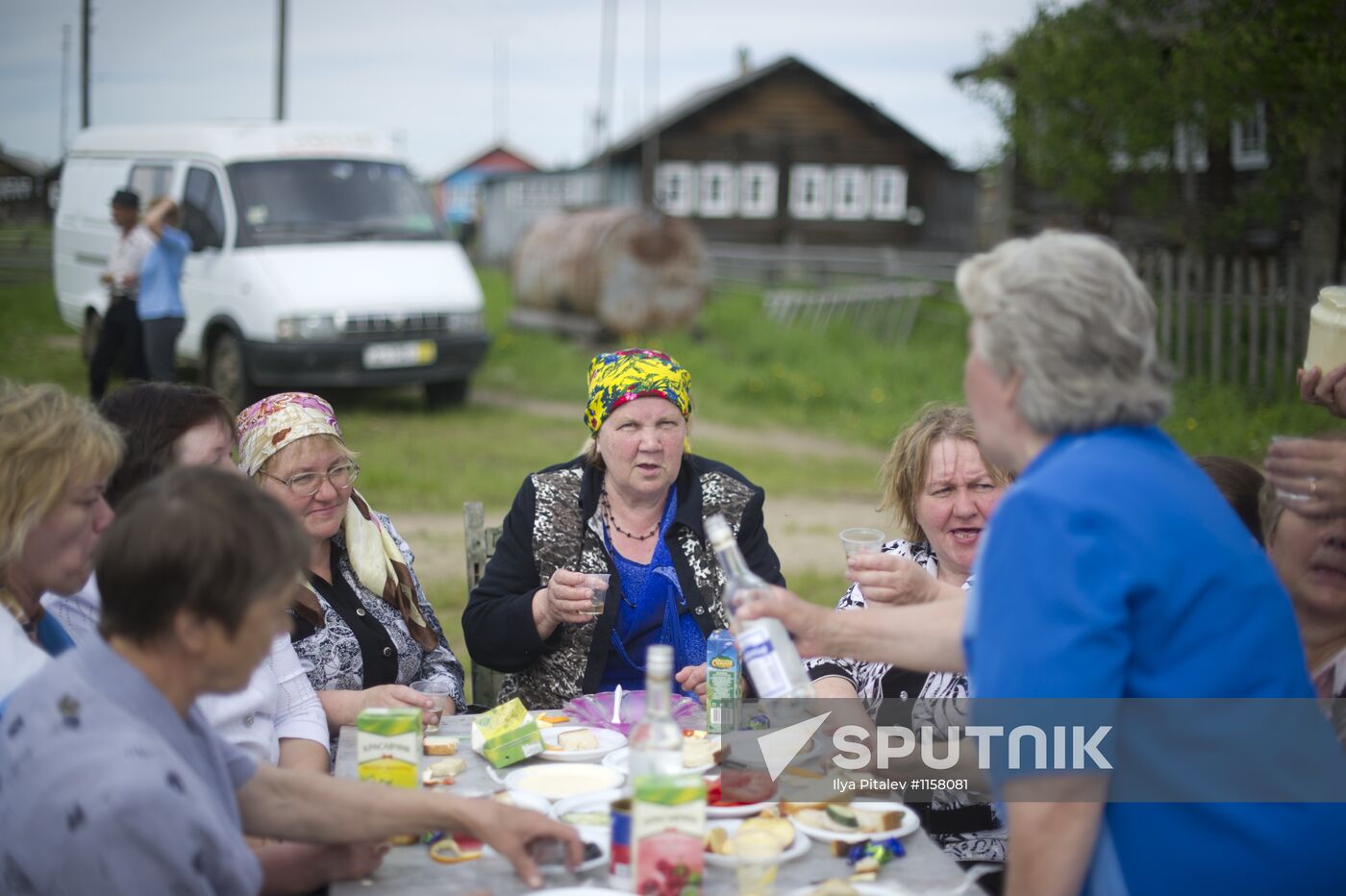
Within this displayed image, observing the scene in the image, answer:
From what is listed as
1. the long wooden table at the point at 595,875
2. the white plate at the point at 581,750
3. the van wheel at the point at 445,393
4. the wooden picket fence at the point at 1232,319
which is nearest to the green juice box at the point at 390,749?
Result: the long wooden table at the point at 595,875

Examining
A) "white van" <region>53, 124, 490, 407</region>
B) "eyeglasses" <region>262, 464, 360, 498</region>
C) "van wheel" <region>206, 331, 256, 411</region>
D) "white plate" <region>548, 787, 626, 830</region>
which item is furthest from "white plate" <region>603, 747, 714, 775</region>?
"van wheel" <region>206, 331, 256, 411</region>

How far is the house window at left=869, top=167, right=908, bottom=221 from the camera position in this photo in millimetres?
34188

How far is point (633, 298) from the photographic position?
61.3ft

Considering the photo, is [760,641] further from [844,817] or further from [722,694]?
[722,694]

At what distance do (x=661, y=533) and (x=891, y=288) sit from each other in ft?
60.0

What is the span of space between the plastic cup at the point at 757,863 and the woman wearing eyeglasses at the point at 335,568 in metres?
1.29

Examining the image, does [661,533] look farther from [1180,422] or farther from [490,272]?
A: [490,272]

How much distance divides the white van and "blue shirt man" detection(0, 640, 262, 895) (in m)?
10.0

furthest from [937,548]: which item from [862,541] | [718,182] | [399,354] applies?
[718,182]

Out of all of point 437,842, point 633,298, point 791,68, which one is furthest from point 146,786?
point 791,68

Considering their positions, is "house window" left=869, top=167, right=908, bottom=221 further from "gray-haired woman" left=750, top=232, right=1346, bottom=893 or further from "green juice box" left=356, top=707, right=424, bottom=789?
"gray-haired woman" left=750, top=232, right=1346, bottom=893

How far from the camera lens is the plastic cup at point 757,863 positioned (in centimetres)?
211

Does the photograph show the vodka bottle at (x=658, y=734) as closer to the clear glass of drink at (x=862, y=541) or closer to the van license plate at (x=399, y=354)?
the clear glass of drink at (x=862, y=541)

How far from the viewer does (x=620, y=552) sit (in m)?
3.77
